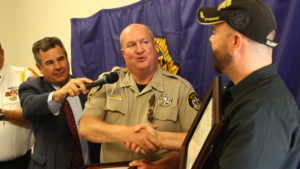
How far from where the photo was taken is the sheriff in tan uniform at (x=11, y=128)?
1.98 m

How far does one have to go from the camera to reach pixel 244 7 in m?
0.84

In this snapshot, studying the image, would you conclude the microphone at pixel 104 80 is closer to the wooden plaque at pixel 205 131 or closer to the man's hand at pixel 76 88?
the man's hand at pixel 76 88

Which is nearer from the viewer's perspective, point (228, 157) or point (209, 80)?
point (228, 157)

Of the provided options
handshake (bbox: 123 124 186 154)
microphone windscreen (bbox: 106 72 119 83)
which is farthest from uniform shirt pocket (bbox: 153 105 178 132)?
microphone windscreen (bbox: 106 72 119 83)

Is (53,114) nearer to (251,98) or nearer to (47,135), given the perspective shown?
(47,135)

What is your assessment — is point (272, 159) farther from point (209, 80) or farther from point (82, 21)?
point (82, 21)

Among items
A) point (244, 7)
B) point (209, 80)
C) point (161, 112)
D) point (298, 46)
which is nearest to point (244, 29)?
point (244, 7)

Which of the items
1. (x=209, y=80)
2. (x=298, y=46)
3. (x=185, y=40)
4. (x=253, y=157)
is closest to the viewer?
(x=253, y=157)

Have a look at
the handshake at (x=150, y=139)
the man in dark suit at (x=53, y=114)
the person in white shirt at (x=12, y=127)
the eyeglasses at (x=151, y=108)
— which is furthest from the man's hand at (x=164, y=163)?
the person in white shirt at (x=12, y=127)

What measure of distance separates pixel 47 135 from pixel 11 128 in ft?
1.97

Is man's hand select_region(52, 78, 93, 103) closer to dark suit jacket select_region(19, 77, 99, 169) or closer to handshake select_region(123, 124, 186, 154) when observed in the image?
dark suit jacket select_region(19, 77, 99, 169)

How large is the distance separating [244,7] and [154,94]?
683 mm

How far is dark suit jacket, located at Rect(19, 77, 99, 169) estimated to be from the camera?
1.54 metres

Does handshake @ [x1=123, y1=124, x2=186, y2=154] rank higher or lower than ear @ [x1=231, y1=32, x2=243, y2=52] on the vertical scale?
lower
